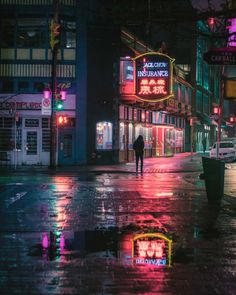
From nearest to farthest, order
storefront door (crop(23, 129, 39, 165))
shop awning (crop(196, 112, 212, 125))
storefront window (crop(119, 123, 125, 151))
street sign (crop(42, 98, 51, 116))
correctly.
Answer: street sign (crop(42, 98, 51, 116)) → storefront door (crop(23, 129, 39, 165)) → storefront window (crop(119, 123, 125, 151)) → shop awning (crop(196, 112, 212, 125))

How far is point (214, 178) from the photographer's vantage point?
16094mm

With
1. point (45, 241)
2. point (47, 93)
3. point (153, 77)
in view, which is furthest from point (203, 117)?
point (45, 241)

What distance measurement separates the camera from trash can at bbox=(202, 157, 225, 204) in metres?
15.9

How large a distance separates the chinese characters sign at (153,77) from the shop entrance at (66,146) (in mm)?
4916

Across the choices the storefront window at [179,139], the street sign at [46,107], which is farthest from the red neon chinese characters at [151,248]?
the storefront window at [179,139]

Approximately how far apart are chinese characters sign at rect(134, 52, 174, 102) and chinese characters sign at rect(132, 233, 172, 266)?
1017 inches

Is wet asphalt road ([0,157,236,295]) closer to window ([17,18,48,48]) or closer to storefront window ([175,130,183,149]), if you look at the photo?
window ([17,18,48,48])

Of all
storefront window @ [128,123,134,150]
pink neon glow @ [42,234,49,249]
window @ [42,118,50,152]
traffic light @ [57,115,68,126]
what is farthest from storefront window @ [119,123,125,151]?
pink neon glow @ [42,234,49,249]

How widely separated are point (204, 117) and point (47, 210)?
185 feet

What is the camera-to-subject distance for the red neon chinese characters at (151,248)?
29.2 feet

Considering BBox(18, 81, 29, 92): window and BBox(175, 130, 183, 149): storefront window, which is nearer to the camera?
BBox(18, 81, 29, 92): window

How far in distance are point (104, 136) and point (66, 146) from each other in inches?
96.3

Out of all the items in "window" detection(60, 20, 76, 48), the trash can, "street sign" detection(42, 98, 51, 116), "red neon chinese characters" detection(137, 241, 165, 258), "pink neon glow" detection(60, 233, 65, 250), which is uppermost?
"window" detection(60, 20, 76, 48)

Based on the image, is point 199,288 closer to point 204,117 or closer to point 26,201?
point 26,201
